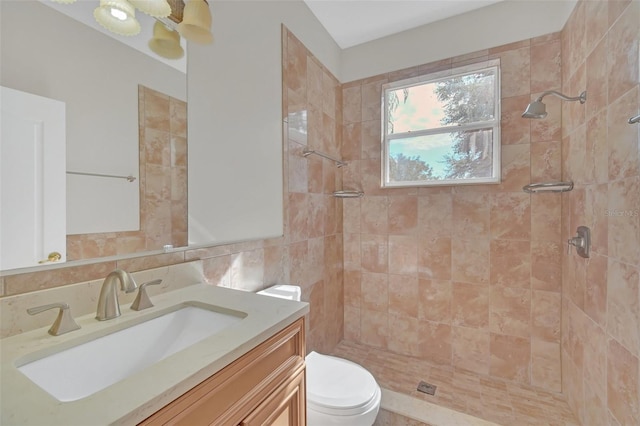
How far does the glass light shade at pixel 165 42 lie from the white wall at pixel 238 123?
7cm

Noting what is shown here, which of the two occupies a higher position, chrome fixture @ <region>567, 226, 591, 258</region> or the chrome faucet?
chrome fixture @ <region>567, 226, 591, 258</region>

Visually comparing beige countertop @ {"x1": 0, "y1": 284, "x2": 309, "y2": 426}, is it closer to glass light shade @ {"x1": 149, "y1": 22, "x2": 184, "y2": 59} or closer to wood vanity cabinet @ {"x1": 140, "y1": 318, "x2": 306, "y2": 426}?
wood vanity cabinet @ {"x1": 140, "y1": 318, "x2": 306, "y2": 426}

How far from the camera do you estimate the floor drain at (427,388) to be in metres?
1.78

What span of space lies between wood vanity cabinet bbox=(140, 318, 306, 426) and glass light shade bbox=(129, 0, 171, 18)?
1.22 meters

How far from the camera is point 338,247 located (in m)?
2.38

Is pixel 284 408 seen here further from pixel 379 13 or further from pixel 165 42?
pixel 379 13

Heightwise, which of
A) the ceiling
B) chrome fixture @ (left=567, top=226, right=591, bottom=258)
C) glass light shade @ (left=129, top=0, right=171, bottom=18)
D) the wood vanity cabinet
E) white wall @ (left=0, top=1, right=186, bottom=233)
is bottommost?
the wood vanity cabinet

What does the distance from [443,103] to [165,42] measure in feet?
6.33

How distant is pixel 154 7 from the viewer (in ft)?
3.23

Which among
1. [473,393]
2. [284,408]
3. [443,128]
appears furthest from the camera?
[443,128]

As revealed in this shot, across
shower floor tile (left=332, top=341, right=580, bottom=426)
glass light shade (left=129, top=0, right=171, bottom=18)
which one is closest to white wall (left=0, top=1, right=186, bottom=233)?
glass light shade (left=129, top=0, right=171, bottom=18)

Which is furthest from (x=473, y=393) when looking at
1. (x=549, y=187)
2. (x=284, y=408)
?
(x=284, y=408)

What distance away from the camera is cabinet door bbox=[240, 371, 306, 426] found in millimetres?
712

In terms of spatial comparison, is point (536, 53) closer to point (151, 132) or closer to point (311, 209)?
point (311, 209)
